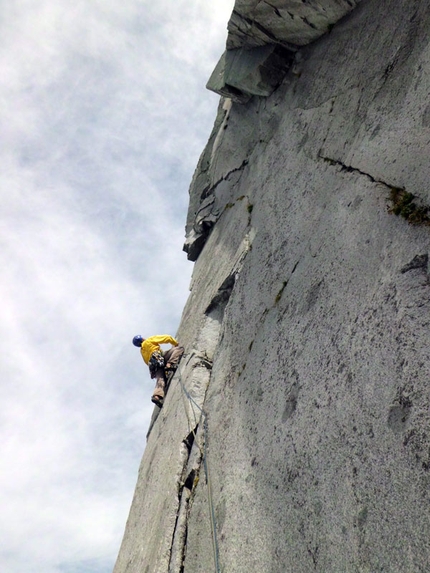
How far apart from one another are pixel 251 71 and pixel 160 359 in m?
3.99

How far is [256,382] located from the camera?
4.40 metres

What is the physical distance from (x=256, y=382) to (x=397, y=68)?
2.57 meters

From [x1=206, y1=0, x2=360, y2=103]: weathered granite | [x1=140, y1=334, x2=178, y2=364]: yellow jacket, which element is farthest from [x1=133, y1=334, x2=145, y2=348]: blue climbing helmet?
[x1=206, y1=0, x2=360, y2=103]: weathered granite

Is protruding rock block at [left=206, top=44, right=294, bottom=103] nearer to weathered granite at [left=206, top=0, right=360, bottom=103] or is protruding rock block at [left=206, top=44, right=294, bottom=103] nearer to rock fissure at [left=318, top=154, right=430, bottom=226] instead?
weathered granite at [left=206, top=0, right=360, bottom=103]

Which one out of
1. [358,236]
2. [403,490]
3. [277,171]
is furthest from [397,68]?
[403,490]

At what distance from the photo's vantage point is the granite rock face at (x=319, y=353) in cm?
277

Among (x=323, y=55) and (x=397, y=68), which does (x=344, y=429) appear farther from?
(x=323, y=55)

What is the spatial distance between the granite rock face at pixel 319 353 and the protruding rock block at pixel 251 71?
18 centimetres

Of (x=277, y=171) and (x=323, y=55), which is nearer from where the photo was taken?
(x=323, y=55)

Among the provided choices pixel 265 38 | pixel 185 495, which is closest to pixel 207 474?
pixel 185 495

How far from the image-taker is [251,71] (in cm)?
639

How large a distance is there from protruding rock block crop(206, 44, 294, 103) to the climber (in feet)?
11.1

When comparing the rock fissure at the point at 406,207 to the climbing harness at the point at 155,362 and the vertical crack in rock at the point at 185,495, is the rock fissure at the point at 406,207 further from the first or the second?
the climbing harness at the point at 155,362

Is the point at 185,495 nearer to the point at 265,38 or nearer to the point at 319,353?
the point at 319,353
